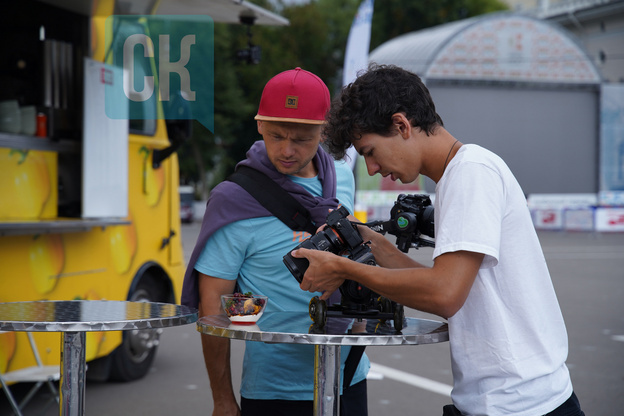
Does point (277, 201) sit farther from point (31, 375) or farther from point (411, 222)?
point (31, 375)

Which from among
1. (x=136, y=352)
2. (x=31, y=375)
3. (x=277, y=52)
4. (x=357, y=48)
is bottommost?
(x=136, y=352)

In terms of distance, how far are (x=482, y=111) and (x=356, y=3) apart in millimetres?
21223

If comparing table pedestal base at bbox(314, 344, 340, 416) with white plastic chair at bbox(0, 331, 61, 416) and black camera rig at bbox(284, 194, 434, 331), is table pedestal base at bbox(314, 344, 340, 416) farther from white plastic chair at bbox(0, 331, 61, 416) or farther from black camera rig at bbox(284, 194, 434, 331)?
white plastic chair at bbox(0, 331, 61, 416)

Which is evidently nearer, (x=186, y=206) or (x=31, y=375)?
(x=31, y=375)

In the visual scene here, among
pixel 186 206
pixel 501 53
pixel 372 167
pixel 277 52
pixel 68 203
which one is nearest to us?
pixel 372 167

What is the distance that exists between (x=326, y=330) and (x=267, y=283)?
21.4 inches

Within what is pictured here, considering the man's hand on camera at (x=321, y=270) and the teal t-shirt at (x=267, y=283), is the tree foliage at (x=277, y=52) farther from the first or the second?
the man's hand on camera at (x=321, y=270)

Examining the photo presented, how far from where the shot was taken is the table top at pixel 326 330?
2.18 m

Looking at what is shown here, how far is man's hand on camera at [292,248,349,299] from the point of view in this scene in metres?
2.29

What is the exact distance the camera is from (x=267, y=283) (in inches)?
112

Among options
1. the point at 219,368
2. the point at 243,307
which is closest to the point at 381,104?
the point at 243,307

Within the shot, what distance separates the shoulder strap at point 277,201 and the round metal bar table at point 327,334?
0.34m

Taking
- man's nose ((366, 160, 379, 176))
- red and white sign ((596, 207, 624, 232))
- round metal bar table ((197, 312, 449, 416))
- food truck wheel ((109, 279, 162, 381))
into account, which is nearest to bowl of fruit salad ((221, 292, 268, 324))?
round metal bar table ((197, 312, 449, 416))

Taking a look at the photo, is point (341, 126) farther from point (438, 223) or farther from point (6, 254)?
point (6, 254)
